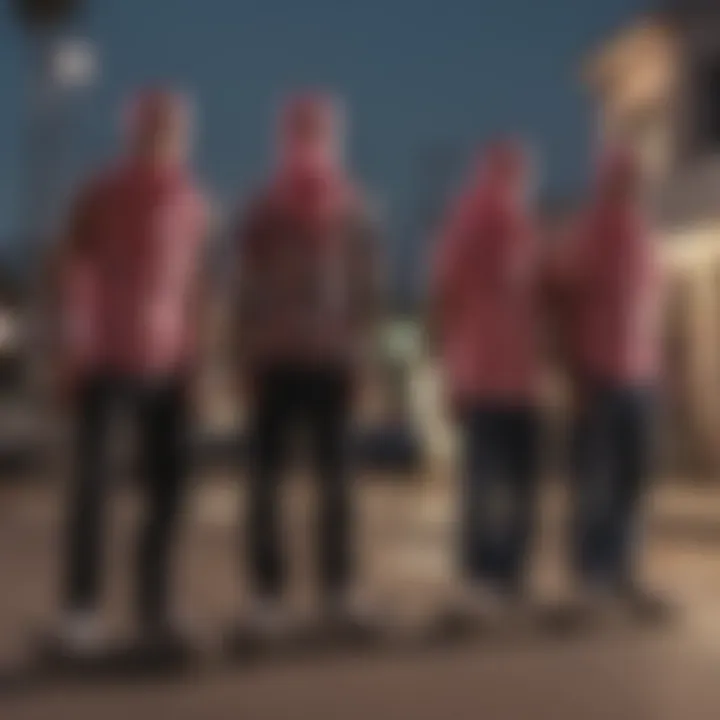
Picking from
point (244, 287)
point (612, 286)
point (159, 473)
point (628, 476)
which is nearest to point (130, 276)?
point (244, 287)

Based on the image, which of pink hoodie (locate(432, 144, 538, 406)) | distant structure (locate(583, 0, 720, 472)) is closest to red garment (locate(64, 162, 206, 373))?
pink hoodie (locate(432, 144, 538, 406))

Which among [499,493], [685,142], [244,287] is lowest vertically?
[499,493]

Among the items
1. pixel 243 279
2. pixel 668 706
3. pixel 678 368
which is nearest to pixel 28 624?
pixel 243 279

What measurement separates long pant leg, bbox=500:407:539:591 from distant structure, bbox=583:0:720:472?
Result: 2.68 m

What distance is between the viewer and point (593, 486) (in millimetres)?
2998

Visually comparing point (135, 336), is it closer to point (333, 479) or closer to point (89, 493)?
point (89, 493)

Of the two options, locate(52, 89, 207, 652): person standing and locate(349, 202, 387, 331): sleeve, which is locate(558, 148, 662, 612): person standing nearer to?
locate(349, 202, 387, 331): sleeve

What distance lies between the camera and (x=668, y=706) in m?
2.23

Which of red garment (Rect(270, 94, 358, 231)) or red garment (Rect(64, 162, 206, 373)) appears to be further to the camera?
red garment (Rect(270, 94, 358, 231))

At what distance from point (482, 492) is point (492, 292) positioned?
0.38 meters

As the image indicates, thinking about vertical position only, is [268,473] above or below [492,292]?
below

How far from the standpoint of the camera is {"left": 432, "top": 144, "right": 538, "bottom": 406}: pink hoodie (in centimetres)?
290

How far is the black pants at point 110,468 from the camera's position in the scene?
2557 millimetres

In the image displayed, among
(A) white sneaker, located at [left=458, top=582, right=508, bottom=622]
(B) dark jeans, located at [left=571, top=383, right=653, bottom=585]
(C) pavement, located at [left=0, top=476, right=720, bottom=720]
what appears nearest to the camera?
(C) pavement, located at [left=0, top=476, right=720, bottom=720]
